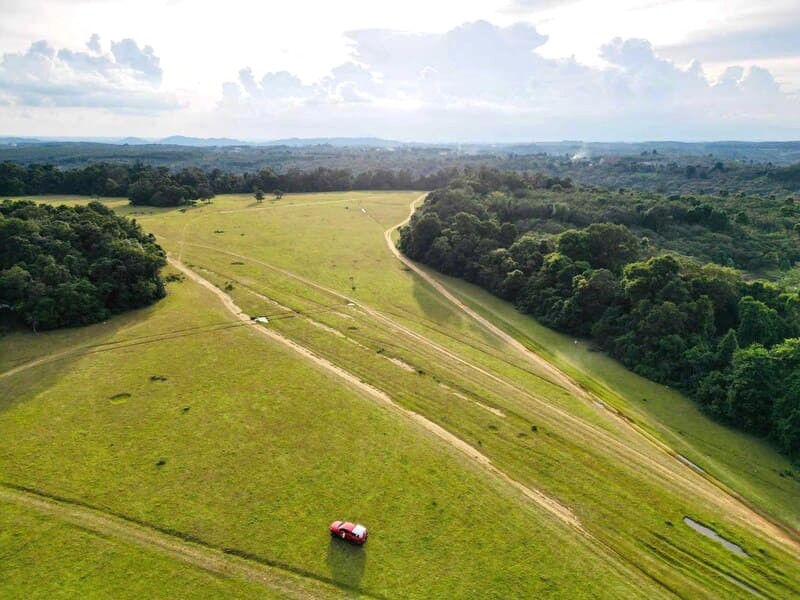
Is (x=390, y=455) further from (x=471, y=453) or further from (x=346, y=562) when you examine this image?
(x=346, y=562)

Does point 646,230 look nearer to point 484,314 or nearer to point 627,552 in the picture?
point 484,314

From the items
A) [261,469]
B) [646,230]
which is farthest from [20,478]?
[646,230]

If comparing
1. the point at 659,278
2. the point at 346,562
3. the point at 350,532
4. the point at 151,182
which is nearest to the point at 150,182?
the point at 151,182

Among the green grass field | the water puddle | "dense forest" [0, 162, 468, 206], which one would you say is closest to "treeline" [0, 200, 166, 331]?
the green grass field

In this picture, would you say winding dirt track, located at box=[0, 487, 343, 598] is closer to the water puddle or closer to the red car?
the red car

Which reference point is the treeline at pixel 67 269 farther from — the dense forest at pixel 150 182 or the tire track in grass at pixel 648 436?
the dense forest at pixel 150 182

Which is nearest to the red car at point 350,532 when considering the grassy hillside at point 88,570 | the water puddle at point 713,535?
the grassy hillside at point 88,570
